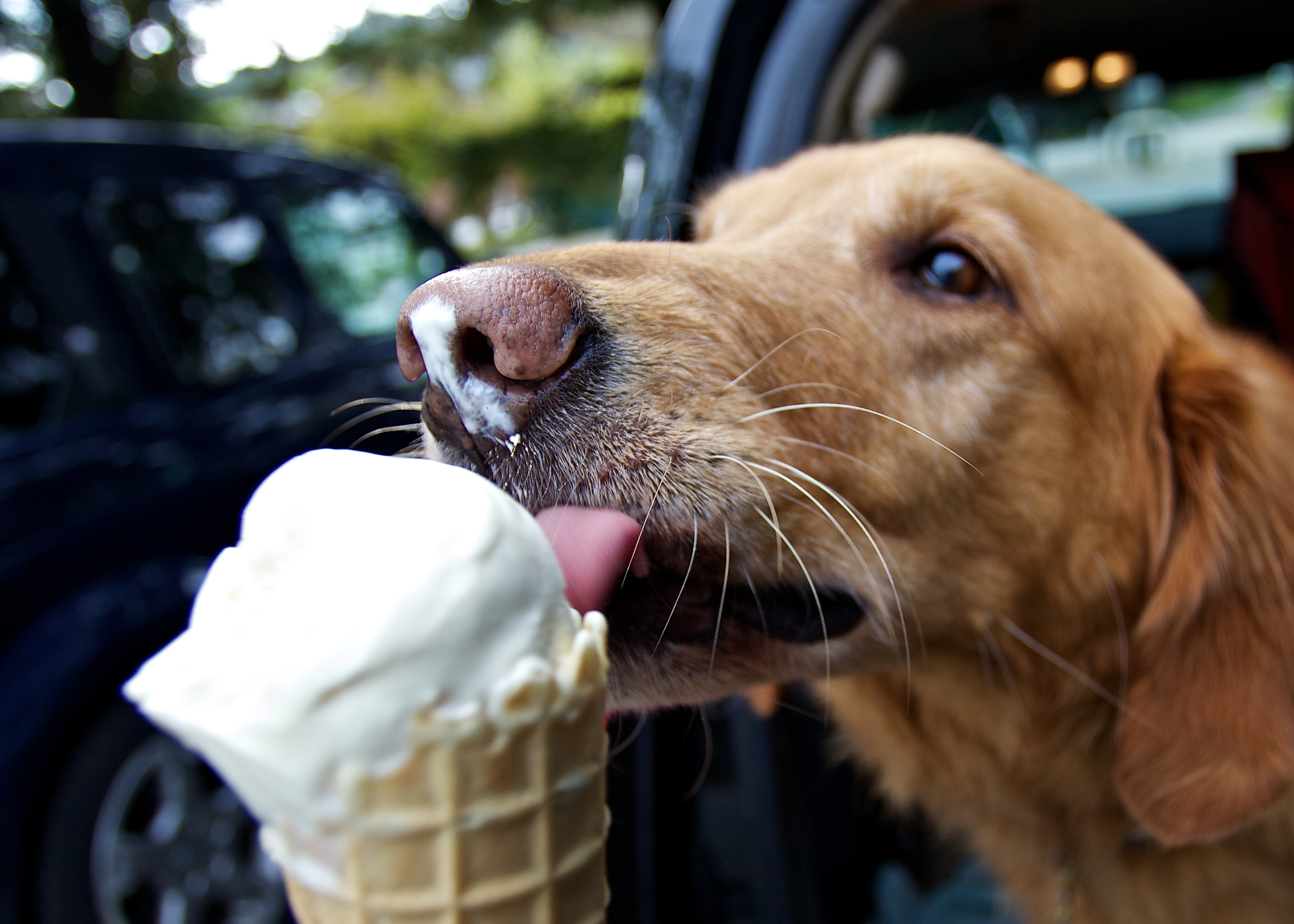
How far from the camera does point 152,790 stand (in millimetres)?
2908

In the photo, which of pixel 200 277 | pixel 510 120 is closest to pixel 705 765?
pixel 200 277

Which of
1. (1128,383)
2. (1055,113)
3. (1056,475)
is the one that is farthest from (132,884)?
(1055,113)

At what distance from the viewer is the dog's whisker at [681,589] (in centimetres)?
121

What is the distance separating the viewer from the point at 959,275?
1.67 m

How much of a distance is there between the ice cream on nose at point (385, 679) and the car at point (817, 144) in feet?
1.57

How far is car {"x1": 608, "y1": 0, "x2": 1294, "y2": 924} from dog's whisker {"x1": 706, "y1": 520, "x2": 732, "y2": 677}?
0.25 metres

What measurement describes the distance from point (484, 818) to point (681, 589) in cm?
49

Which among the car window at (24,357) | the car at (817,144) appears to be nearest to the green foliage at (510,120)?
the car at (817,144)

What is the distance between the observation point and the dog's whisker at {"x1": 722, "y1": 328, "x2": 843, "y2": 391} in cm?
129

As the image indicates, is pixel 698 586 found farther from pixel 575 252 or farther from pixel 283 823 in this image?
pixel 283 823

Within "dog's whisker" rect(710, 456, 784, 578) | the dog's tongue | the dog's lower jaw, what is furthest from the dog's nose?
the dog's lower jaw

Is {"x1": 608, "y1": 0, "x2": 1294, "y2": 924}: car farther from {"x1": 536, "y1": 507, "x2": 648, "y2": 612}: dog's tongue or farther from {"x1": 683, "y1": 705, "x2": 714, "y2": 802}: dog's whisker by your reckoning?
{"x1": 536, "y1": 507, "x2": 648, "y2": 612}: dog's tongue

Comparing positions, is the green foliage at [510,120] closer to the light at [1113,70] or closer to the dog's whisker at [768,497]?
the light at [1113,70]

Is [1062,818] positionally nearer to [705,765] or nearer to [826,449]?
[705,765]
